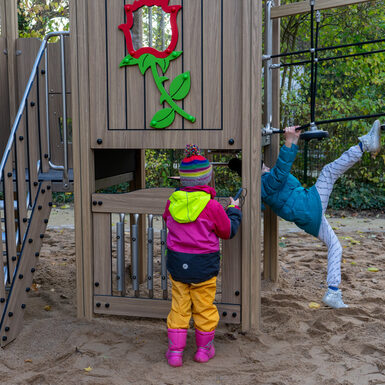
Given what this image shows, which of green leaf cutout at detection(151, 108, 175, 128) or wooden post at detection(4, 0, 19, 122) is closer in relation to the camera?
green leaf cutout at detection(151, 108, 175, 128)

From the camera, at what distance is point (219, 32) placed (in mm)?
3789

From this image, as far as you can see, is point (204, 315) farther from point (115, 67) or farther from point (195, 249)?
Result: point (115, 67)

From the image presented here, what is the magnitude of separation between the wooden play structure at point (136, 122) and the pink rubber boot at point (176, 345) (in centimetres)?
60

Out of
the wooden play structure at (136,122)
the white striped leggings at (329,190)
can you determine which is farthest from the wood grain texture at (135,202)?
the white striped leggings at (329,190)

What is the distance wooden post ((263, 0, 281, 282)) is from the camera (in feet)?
16.7

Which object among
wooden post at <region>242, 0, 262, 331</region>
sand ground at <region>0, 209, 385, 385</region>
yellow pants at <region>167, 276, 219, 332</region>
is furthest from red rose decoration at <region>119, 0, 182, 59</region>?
sand ground at <region>0, 209, 385, 385</region>

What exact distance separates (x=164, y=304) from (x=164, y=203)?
2.52ft

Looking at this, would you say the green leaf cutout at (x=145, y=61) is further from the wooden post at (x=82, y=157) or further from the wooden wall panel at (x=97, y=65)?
the wooden post at (x=82, y=157)

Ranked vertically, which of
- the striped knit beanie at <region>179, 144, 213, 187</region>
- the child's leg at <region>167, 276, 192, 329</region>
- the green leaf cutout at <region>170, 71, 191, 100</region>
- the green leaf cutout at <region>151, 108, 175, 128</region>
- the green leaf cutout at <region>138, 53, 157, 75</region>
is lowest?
the child's leg at <region>167, 276, 192, 329</region>

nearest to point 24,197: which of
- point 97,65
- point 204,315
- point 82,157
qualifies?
point 82,157

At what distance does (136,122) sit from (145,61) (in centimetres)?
44

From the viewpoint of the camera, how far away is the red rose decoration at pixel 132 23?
383 centimetres

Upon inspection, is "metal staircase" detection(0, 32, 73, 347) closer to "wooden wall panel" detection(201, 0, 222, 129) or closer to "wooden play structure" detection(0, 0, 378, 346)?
"wooden play structure" detection(0, 0, 378, 346)

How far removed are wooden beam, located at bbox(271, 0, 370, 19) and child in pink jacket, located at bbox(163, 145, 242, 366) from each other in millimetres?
1809
